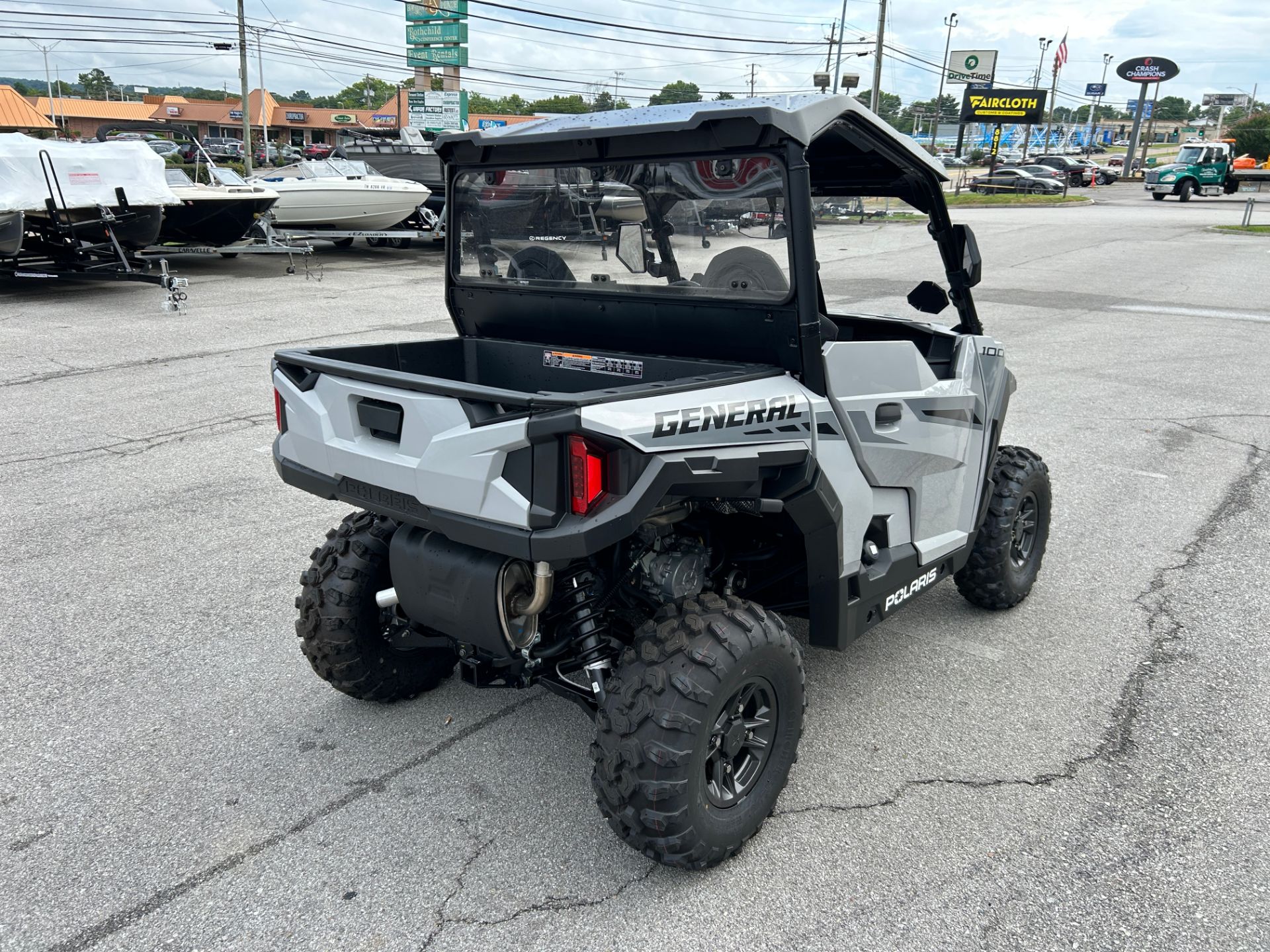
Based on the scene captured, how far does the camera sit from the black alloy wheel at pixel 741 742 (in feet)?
8.93

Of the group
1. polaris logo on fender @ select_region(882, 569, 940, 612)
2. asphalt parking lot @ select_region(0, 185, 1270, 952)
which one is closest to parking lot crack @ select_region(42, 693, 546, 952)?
asphalt parking lot @ select_region(0, 185, 1270, 952)

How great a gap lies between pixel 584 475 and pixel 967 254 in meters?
2.10

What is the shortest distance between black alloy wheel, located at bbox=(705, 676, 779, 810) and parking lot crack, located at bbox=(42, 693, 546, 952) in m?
0.75

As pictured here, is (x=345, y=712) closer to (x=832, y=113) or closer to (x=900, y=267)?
(x=832, y=113)

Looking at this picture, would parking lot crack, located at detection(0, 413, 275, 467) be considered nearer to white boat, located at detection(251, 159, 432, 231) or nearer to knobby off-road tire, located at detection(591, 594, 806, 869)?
knobby off-road tire, located at detection(591, 594, 806, 869)

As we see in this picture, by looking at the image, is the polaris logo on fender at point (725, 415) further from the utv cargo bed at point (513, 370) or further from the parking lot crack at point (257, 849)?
the parking lot crack at point (257, 849)

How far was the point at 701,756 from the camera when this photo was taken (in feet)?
8.43

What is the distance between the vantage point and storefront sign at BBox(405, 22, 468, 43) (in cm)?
4800

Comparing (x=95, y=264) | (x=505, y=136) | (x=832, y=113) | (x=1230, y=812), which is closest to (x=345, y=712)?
(x=505, y=136)

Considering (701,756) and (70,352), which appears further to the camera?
(70,352)

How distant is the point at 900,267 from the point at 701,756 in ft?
9.71

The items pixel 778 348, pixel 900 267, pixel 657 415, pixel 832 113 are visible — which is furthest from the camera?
pixel 900 267

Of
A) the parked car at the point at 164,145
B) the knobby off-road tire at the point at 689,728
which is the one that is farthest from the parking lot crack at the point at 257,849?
the parked car at the point at 164,145

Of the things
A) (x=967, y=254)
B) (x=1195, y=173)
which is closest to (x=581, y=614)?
(x=967, y=254)
